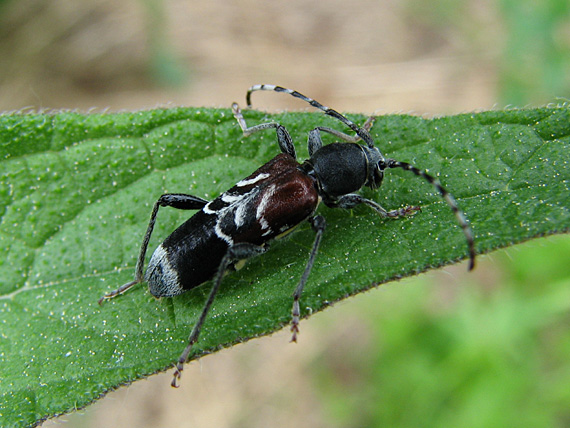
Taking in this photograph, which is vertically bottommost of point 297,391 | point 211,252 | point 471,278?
point 297,391

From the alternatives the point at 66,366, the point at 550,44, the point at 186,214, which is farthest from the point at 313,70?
the point at 66,366

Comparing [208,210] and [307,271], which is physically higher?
[208,210]

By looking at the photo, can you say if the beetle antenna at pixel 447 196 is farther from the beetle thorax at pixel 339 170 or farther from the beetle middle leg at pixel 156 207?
the beetle middle leg at pixel 156 207

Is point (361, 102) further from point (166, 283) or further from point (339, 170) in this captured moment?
point (166, 283)

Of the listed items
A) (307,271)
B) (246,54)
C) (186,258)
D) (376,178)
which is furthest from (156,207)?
(246,54)

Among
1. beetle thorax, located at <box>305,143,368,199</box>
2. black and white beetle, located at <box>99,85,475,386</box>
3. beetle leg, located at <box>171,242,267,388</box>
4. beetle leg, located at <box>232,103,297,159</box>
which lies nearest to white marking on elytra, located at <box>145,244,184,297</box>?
black and white beetle, located at <box>99,85,475,386</box>

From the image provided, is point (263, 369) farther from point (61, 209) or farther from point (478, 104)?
point (478, 104)
